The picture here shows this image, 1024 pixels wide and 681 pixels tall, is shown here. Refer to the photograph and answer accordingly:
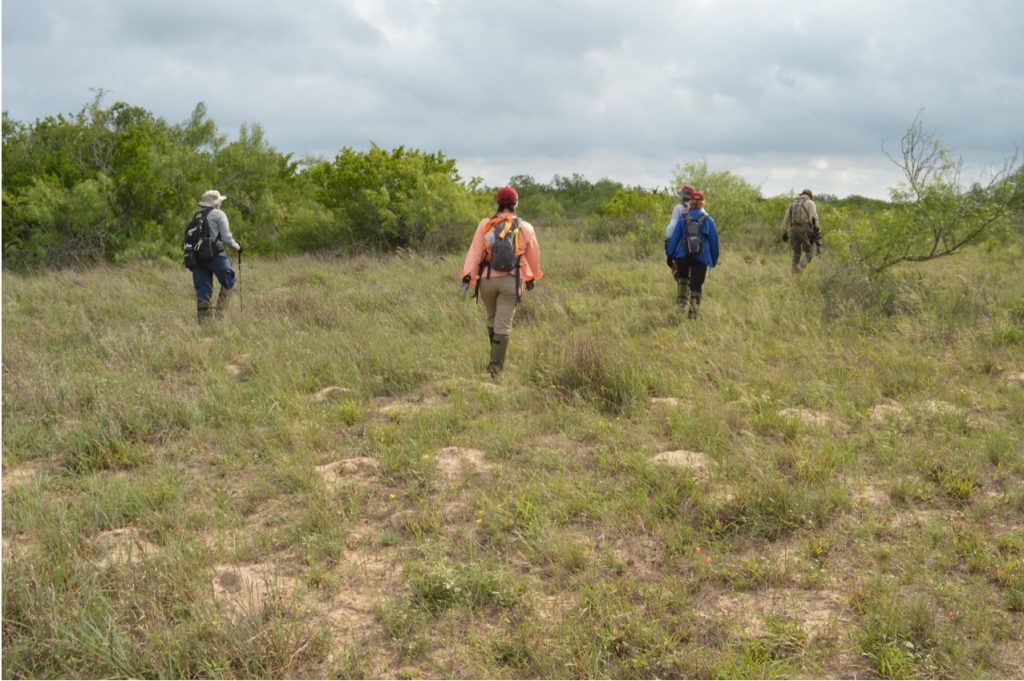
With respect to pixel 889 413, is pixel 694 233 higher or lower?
higher

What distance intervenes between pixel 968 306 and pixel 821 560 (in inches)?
271

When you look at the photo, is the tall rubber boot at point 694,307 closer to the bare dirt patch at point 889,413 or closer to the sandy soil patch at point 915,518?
A: the bare dirt patch at point 889,413

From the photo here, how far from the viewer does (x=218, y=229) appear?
947 cm

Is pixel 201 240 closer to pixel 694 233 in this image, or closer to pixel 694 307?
pixel 694 233

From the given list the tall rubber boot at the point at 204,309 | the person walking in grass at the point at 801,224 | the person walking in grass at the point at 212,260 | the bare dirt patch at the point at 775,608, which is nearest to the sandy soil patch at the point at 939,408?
the bare dirt patch at the point at 775,608

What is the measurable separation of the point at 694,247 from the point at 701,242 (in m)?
0.12

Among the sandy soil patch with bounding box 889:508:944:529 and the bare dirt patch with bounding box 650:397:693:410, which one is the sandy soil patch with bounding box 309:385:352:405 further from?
the sandy soil patch with bounding box 889:508:944:529

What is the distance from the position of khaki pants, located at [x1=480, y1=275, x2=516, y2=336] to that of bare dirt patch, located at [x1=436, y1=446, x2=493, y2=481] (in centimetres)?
199

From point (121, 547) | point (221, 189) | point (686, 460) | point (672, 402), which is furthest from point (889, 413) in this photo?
point (221, 189)

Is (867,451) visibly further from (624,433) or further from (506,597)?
(506,597)

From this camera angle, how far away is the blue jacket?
9.14 m

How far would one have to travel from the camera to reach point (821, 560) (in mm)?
3887

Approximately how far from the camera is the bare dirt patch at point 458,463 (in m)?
4.99

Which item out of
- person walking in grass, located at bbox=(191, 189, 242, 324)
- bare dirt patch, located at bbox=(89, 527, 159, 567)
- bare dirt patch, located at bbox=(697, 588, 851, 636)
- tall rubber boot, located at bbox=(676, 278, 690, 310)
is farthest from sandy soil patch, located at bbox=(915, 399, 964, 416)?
person walking in grass, located at bbox=(191, 189, 242, 324)
